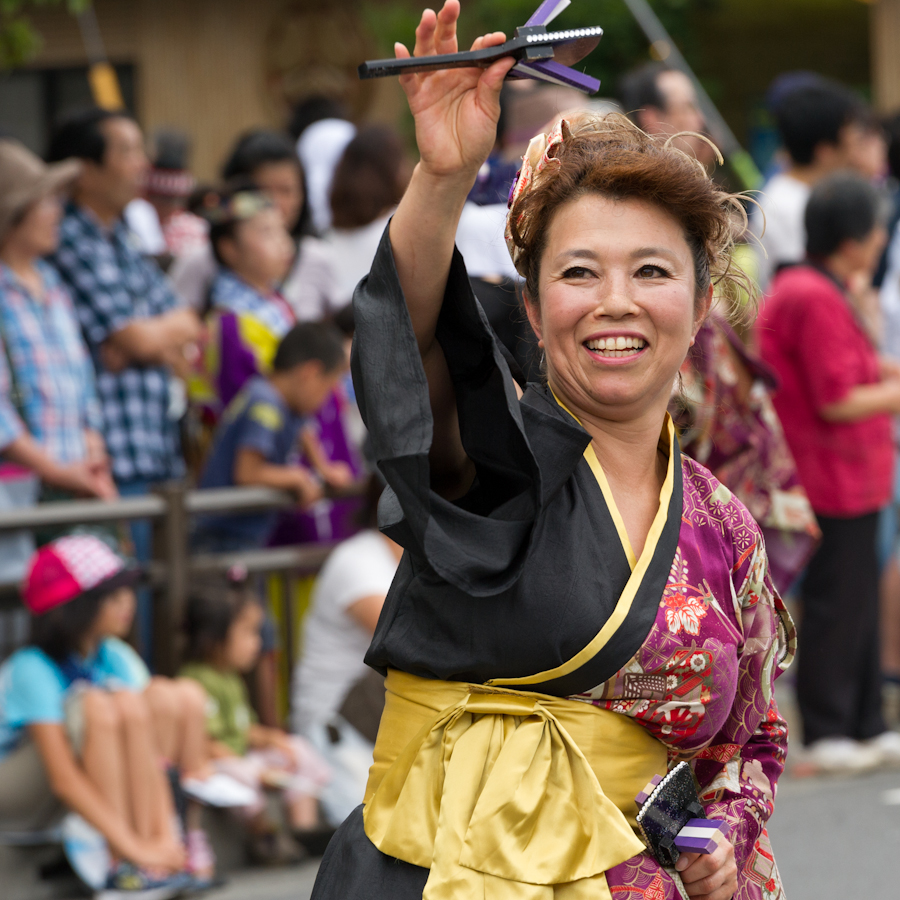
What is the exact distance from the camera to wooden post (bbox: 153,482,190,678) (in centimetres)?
448

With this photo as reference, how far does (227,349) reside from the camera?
530 cm

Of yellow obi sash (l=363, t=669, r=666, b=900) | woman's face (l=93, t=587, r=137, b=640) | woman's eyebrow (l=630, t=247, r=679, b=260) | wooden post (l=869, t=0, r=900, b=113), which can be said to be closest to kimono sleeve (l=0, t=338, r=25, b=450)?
woman's face (l=93, t=587, r=137, b=640)

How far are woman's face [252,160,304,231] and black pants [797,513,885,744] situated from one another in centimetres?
261

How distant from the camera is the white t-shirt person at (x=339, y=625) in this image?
4422mm

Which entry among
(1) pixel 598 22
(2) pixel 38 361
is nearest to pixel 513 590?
(2) pixel 38 361

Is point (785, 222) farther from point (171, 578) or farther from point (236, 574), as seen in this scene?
point (171, 578)

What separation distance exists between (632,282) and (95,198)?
3907 millimetres

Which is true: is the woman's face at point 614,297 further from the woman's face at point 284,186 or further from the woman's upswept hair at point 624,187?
the woman's face at point 284,186

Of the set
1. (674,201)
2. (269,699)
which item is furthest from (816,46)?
(674,201)

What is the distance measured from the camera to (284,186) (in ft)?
20.3

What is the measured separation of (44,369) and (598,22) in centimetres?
960

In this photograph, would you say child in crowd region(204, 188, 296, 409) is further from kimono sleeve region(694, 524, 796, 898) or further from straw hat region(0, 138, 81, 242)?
kimono sleeve region(694, 524, 796, 898)

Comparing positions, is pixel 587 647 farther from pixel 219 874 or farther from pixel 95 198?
pixel 95 198

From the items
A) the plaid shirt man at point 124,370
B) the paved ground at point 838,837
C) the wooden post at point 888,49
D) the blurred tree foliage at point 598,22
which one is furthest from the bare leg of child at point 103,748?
the wooden post at point 888,49
